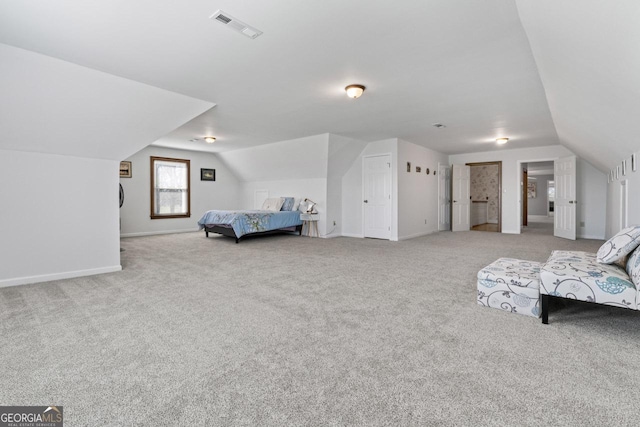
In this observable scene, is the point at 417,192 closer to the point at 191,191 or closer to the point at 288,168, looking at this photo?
the point at 288,168

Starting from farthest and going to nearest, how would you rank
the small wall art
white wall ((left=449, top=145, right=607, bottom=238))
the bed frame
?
the small wall art < white wall ((left=449, top=145, right=607, bottom=238)) < the bed frame

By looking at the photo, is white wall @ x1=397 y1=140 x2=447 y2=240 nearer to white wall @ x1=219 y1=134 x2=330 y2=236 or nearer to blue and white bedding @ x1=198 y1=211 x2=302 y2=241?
white wall @ x1=219 y1=134 x2=330 y2=236

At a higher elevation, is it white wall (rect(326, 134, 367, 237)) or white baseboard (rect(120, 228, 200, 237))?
white wall (rect(326, 134, 367, 237))

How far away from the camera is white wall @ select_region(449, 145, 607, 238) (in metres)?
7.01

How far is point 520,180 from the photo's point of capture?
7.94m

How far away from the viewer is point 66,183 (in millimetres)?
3727

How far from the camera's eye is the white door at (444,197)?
341 inches

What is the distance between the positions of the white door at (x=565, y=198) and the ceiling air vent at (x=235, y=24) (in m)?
7.53

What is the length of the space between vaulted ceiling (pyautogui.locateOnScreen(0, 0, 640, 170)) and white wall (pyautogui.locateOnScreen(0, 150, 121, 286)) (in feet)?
4.17

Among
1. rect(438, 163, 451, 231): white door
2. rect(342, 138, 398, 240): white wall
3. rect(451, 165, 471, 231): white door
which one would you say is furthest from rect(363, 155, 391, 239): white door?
rect(451, 165, 471, 231): white door

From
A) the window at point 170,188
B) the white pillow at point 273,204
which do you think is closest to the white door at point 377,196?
the white pillow at point 273,204

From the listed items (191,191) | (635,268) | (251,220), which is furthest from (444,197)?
(191,191)

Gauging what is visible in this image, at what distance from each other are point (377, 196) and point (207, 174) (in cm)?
510

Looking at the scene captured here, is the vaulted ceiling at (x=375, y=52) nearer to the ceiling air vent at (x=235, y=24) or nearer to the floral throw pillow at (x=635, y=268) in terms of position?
the ceiling air vent at (x=235, y=24)
